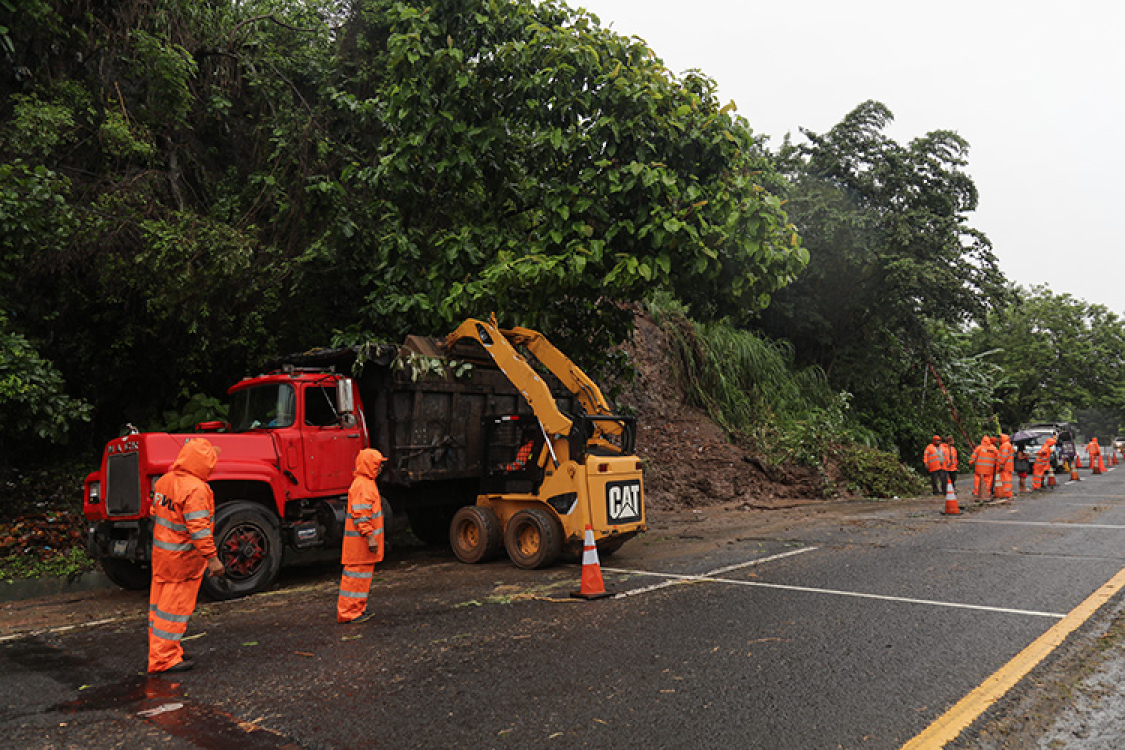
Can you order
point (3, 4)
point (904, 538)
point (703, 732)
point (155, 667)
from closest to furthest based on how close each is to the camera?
point (703, 732), point (155, 667), point (3, 4), point (904, 538)

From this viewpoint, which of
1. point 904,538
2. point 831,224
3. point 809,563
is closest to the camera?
point 809,563

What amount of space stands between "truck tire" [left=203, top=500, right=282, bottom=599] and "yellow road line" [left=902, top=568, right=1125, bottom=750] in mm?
6343

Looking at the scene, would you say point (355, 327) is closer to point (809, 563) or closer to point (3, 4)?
point (3, 4)

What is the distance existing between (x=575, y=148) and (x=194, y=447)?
253 inches

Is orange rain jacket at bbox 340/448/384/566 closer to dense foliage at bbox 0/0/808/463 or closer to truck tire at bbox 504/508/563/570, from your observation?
truck tire at bbox 504/508/563/570

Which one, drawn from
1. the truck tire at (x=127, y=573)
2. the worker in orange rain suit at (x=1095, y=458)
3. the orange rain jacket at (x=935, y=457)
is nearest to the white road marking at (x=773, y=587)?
the truck tire at (x=127, y=573)

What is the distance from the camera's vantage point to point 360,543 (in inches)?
254

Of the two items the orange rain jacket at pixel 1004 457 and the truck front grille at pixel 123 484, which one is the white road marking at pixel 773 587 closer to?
the truck front grille at pixel 123 484

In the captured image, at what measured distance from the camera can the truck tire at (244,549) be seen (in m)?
7.46

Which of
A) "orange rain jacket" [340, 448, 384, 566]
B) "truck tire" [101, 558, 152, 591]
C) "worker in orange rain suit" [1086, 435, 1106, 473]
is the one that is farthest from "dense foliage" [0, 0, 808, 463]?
"worker in orange rain suit" [1086, 435, 1106, 473]

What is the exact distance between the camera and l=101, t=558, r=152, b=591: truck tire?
26.5 ft

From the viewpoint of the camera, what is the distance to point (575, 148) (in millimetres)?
9953

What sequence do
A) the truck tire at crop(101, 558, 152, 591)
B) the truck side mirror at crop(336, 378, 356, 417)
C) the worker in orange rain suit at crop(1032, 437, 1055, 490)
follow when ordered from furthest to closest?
the worker in orange rain suit at crop(1032, 437, 1055, 490) → the truck side mirror at crop(336, 378, 356, 417) → the truck tire at crop(101, 558, 152, 591)

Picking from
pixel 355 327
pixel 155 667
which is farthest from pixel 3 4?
pixel 155 667
